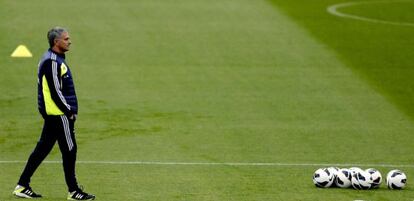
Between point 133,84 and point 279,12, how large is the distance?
904cm

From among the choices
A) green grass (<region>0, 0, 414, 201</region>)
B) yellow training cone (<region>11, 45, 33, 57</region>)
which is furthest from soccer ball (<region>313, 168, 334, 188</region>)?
yellow training cone (<region>11, 45, 33, 57</region>)

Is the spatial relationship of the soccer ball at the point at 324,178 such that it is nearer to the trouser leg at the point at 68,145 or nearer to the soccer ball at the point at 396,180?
the soccer ball at the point at 396,180

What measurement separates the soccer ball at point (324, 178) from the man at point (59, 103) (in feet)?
10.4

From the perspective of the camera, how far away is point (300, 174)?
19.4 meters

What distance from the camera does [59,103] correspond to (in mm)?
16750

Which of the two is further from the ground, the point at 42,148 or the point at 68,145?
the point at 68,145

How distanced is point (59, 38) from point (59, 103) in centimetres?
84

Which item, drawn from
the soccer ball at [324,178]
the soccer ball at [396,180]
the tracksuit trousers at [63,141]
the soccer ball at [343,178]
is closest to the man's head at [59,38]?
the tracksuit trousers at [63,141]

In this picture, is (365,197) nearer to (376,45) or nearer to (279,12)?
(376,45)

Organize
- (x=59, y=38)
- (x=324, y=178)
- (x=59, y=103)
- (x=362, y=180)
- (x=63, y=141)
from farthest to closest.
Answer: (x=324, y=178) < (x=362, y=180) < (x=63, y=141) < (x=59, y=103) < (x=59, y=38)

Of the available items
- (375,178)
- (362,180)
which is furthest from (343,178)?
(375,178)

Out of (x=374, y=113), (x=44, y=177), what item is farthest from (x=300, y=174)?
(x=374, y=113)

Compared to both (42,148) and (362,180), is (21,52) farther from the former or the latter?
(362,180)

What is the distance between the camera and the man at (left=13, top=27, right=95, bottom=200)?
656 inches
